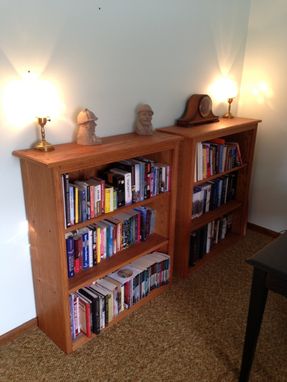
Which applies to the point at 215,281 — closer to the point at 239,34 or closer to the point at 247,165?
the point at 247,165

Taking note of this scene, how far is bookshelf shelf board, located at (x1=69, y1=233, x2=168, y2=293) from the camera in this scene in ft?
5.88

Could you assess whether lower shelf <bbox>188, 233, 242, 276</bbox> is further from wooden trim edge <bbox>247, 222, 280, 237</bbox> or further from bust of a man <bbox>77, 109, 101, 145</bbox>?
bust of a man <bbox>77, 109, 101, 145</bbox>

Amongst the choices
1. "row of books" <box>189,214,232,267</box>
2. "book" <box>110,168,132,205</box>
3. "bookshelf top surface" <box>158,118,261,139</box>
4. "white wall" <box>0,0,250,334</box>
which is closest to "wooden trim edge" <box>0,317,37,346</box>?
"white wall" <box>0,0,250,334</box>

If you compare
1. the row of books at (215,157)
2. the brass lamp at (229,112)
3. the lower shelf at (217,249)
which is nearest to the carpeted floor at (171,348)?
the lower shelf at (217,249)

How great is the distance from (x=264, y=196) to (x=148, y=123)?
1.49 meters

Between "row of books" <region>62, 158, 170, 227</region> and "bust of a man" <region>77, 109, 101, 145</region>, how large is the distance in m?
0.20

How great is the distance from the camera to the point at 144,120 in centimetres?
206

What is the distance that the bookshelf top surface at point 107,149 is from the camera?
1541mm

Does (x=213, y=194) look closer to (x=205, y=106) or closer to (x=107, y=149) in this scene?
(x=205, y=106)

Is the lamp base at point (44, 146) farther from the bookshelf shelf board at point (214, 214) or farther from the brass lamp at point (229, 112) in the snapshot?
the brass lamp at point (229, 112)

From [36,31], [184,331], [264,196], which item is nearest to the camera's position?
[36,31]

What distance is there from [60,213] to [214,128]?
4.27 feet

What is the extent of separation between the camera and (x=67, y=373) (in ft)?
5.59

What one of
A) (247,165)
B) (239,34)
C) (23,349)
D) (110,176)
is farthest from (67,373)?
(239,34)
